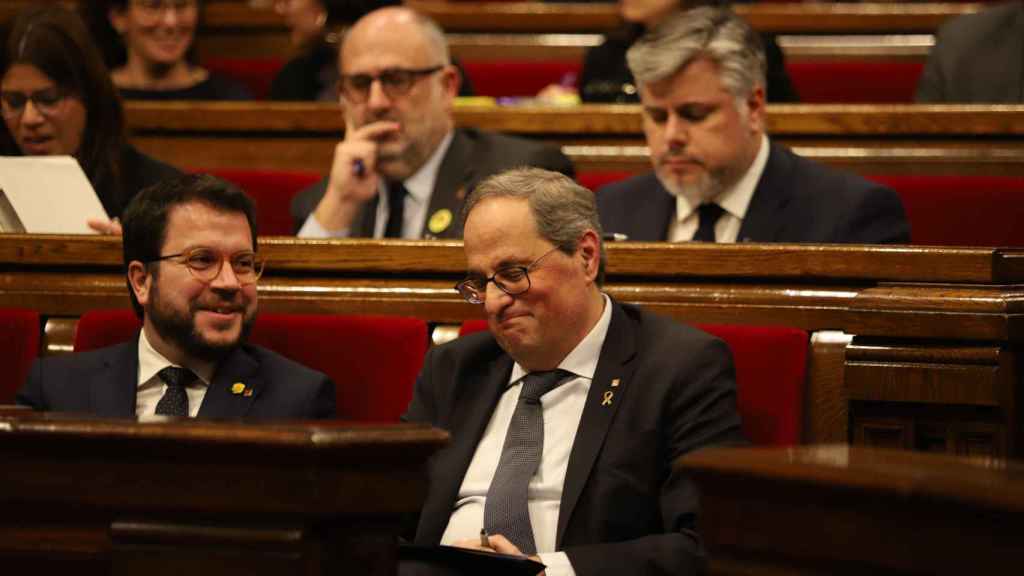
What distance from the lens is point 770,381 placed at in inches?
72.6

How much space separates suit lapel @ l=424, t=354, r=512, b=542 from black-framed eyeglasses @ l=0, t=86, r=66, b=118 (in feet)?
3.73

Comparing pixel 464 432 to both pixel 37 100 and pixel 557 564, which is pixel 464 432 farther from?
pixel 37 100

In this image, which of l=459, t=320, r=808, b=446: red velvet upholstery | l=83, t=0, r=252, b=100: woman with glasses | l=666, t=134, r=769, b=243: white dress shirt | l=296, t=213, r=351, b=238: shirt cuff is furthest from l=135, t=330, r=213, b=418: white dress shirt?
l=83, t=0, r=252, b=100: woman with glasses

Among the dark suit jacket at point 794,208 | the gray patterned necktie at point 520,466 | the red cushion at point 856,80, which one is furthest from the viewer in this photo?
the red cushion at point 856,80

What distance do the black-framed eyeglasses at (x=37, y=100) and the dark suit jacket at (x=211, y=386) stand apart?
737 mm

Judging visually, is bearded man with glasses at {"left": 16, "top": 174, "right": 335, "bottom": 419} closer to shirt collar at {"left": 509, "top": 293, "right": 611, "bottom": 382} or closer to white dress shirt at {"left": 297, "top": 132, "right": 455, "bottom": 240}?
shirt collar at {"left": 509, "top": 293, "right": 611, "bottom": 382}

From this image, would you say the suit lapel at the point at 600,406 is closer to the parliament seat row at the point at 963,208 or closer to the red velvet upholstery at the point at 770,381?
the red velvet upholstery at the point at 770,381

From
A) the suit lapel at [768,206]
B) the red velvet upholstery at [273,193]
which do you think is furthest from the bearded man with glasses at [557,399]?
the red velvet upholstery at [273,193]

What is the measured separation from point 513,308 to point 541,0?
13.1 ft

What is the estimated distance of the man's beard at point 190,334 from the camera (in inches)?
79.2

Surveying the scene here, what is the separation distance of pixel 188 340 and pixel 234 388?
91 millimetres

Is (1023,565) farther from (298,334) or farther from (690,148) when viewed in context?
(690,148)

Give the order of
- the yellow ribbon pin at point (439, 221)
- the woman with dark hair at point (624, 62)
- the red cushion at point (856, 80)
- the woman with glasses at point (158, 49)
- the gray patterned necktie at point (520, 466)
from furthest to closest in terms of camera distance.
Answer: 1. the red cushion at point (856, 80)
2. the woman with glasses at point (158, 49)
3. the woman with dark hair at point (624, 62)
4. the yellow ribbon pin at point (439, 221)
5. the gray patterned necktie at point (520, 466)

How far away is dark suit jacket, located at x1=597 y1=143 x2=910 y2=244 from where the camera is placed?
2330 millimetres
